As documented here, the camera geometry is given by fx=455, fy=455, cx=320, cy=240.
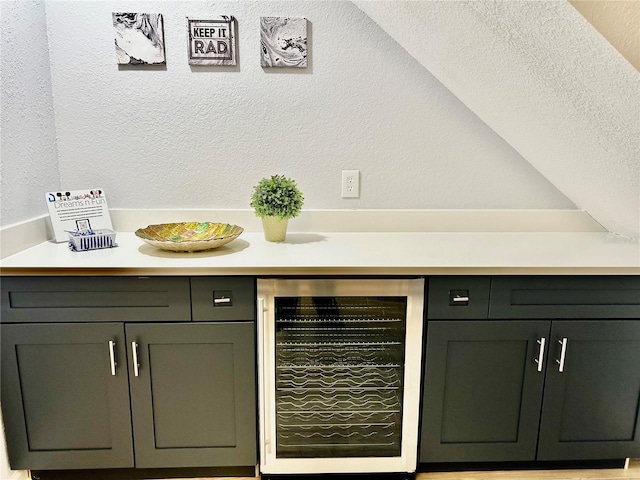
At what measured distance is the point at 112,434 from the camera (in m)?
1.60

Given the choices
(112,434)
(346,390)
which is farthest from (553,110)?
(112,434)

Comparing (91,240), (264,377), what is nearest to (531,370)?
(264,377)

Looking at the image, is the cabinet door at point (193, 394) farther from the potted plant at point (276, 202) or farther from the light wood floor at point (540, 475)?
the potted plant at point (276, 202)

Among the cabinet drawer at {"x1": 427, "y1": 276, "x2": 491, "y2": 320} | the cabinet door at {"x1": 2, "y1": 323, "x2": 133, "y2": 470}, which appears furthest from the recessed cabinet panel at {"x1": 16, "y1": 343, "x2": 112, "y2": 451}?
the cabinet drawer at {"x1": 427, "y1": 276, "x2": 491, "y2": 320}

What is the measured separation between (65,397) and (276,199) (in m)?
1.01

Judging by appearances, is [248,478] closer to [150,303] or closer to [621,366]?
[150,303]

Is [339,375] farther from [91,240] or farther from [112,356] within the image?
[91,240]

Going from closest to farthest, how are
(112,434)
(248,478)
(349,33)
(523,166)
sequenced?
(112,434)
(248,478)
(349,33)
(523,166)

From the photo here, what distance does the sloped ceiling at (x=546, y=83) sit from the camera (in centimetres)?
127

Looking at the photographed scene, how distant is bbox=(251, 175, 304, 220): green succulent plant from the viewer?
1.77m

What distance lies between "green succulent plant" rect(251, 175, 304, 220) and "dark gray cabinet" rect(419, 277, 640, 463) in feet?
2.04

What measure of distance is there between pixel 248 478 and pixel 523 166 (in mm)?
1743

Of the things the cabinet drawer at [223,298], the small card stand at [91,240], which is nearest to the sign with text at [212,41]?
the small card stand at [91,240]

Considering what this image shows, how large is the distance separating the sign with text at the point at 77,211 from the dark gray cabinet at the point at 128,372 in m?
0.38
